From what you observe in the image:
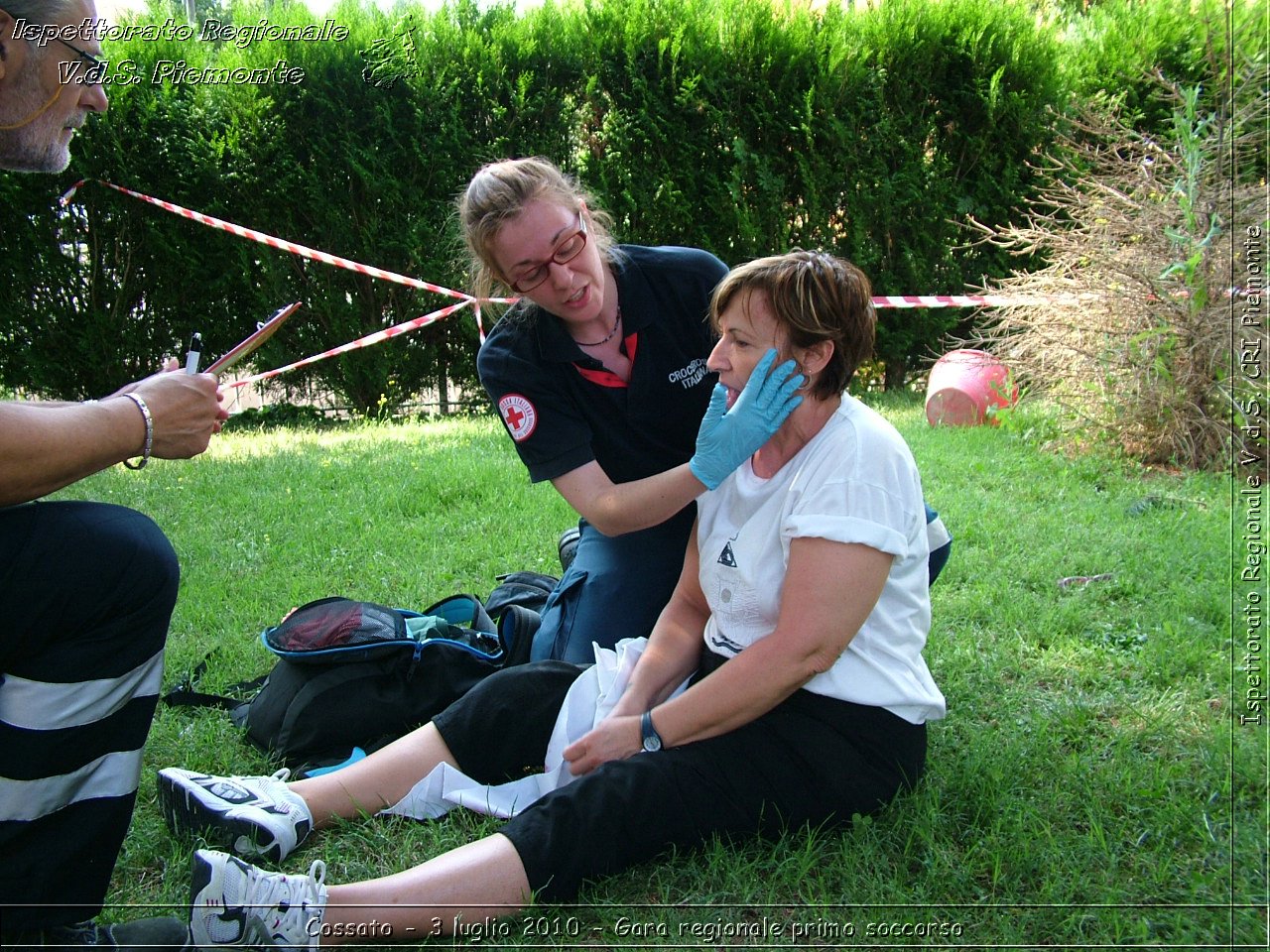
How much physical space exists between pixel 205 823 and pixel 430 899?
634mm


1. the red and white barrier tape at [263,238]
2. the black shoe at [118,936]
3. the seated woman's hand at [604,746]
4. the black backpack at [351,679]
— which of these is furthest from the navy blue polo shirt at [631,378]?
the red and white barrier tape at [263,238]

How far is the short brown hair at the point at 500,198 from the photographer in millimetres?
2318

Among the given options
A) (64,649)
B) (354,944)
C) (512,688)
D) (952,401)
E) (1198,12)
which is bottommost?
(952,401)

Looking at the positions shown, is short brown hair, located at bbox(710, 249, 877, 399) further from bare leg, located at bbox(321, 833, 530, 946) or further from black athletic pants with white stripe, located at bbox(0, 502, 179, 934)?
black athletic pants with white stripe, located at bbox(0, 502, 179, 934)

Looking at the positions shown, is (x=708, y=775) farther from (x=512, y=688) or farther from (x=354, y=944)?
(x=354, y=944)

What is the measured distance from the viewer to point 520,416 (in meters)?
2.52

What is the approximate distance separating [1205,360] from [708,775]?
2.15 m

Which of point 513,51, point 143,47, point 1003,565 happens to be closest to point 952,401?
point 1003,565

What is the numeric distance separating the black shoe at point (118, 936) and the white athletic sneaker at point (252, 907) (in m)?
0.06

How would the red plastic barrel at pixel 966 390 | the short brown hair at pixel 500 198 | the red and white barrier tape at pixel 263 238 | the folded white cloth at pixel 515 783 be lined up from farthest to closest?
the red and white barrier tape at pixel 263 238
the red plastic barrel at pixel 966 390
the short brown hair at pixel 500 198
the folded white cloth at pixel 515 783

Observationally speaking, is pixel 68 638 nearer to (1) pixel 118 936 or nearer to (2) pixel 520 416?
(1) pixel 118 936

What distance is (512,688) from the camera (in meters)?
2.13

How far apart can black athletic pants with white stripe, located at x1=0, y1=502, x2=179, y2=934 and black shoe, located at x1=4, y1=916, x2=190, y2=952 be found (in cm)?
2

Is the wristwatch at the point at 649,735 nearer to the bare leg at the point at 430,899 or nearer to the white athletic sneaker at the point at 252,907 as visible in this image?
the bare leg at the point at 430,899
